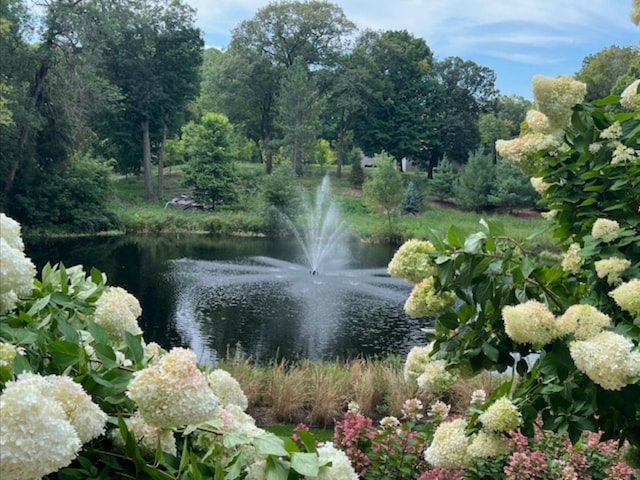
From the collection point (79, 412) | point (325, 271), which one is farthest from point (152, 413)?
point (325, 271)

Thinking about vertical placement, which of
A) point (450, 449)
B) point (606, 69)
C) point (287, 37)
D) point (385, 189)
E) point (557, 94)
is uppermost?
point (287, 37)

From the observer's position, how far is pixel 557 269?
1994 mm

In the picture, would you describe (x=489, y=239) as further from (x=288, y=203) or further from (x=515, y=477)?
(x=288, y=203)

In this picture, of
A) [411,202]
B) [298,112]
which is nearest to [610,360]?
[411,202]

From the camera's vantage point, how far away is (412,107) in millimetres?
41188

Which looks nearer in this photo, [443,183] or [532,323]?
[532,323]

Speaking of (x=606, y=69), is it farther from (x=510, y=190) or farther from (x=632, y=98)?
(x=632, y=98)

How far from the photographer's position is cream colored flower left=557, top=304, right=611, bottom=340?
139 centimetres

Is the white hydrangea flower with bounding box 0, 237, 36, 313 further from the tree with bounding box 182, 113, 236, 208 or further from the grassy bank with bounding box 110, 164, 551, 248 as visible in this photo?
the tree with bounding box 182, 113, 236, 208

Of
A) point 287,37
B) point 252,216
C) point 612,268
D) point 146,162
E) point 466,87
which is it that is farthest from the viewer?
point 466,87

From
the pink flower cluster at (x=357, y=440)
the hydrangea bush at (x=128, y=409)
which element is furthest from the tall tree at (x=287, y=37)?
the hydrangea bush at (x=128, y=409)

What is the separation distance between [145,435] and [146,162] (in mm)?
31899

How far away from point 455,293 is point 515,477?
1.57 metres

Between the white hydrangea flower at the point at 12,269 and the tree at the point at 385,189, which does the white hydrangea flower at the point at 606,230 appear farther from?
the tree at the point at 385,189
